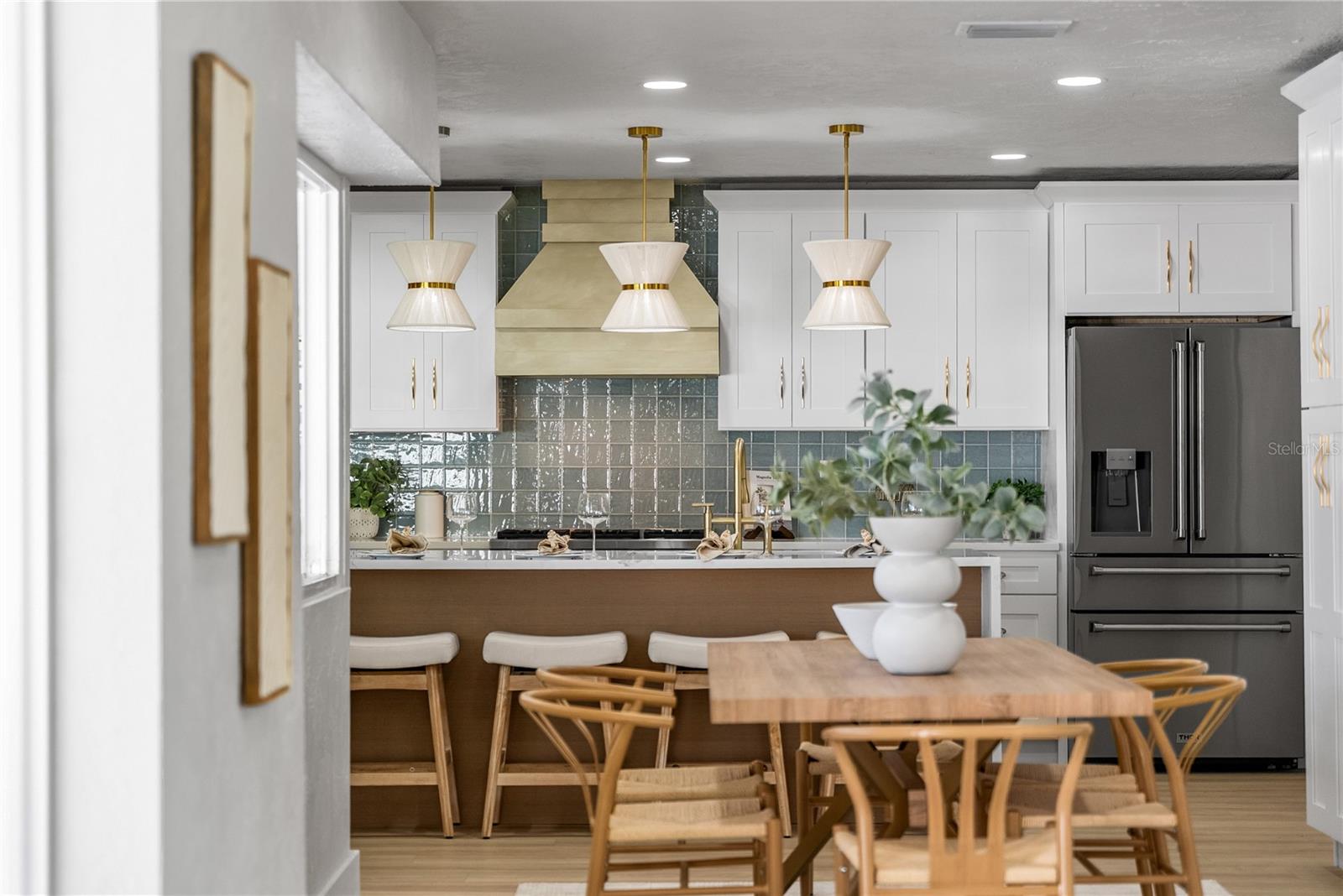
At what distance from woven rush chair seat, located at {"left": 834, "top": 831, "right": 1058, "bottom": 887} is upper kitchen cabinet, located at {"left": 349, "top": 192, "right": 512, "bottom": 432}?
3.91 meters

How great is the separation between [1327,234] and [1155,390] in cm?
181

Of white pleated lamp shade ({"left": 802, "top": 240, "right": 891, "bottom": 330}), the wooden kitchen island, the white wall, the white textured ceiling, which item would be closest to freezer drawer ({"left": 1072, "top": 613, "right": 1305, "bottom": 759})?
the wooden kitchen island

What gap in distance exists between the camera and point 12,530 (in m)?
2.04

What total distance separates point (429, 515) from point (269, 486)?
13.4 ft

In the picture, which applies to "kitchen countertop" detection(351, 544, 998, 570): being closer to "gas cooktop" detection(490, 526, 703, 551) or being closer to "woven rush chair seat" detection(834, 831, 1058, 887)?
"gas cooktop" detection(490, 526, 703, 551)

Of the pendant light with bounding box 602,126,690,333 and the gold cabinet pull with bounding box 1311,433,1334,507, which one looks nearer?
the gold cabinet pull with bounding box 1311,433,1334,507

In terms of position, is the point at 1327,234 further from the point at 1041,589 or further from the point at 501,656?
the point at 501,656

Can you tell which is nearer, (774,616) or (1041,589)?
(774,616)

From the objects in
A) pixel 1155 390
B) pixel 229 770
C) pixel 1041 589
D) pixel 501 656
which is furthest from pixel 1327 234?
pixel 229 770

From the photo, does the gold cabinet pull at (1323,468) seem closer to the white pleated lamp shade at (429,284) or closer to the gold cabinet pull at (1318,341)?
the gold cabinet pull at (1318,341)

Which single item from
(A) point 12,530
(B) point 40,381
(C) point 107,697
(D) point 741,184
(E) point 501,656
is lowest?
(E) point 501,656

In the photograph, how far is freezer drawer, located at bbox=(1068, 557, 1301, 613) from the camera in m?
5.89

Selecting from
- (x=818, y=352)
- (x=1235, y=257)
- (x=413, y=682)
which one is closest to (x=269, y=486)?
(x=413, y=682)

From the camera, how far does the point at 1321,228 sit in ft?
14.0
